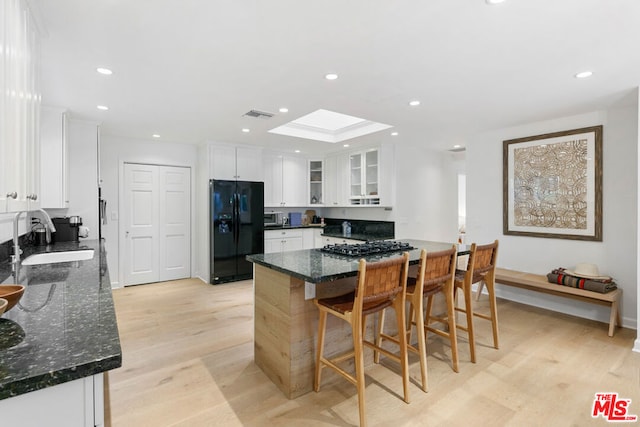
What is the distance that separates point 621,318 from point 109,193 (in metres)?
6.65

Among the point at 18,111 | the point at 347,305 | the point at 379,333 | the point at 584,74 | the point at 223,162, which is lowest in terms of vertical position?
the point at 379,333

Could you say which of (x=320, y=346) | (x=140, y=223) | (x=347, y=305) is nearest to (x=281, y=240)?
(x=140, y=223)

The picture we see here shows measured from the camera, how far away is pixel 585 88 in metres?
2.82

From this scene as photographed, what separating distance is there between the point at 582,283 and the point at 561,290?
0.20 metres

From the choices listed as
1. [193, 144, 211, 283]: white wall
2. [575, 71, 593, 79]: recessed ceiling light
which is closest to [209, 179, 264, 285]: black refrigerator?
[193, 144, 211, 283]: white wall

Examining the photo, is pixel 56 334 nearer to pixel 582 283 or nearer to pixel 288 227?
pixel 582 283

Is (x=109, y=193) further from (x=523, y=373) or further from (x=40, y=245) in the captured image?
(x=523, y=373)

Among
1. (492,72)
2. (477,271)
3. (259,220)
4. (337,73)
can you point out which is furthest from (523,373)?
(259,220)

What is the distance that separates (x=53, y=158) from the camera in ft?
10.7

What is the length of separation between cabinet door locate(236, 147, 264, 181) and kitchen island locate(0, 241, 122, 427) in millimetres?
4079

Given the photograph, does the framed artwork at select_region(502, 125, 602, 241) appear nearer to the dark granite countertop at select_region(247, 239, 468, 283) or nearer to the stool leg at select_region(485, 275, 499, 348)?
the stool leg at select_region(485, 275, 499, 348)

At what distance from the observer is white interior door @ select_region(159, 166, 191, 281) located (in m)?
5.24

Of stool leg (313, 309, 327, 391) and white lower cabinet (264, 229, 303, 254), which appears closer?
stool leg (313, 309, 327, 391)

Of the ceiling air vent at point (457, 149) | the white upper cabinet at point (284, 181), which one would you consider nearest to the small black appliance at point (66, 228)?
the white upper cabinet at point (284, 181)
